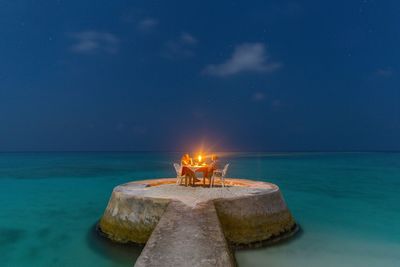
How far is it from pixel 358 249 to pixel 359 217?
19.1 feet

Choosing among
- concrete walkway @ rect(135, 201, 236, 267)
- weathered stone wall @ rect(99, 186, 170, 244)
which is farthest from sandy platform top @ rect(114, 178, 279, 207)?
concrete walkway @ rect(135, 201, 236, 267)

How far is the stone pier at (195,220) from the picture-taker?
6488 mm

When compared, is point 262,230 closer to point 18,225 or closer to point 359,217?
point 359,217

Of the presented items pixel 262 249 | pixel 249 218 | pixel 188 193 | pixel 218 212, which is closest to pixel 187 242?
pixel 218 212

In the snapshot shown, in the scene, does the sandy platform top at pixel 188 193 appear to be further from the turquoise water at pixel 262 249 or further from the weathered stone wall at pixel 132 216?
the turquoise water at pixel 262 249

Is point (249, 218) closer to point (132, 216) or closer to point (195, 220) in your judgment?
point (195, 220)

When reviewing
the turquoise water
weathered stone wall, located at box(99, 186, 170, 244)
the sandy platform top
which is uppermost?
the sandy platform top

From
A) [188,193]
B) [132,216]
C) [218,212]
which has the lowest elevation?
[132,216]

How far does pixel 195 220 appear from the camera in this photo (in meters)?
7.72

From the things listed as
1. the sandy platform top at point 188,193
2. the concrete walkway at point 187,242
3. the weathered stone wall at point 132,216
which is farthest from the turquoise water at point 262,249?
the concrete walkway at point 187,242

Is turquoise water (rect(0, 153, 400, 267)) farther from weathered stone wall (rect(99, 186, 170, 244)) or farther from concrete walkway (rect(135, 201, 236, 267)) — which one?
concrete walkway (rect(135, 201, 236, 267))

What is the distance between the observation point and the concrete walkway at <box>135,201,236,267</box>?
5.83 meters

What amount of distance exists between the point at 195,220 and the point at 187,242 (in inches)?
46.5

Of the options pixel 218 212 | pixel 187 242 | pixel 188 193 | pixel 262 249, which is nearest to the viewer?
pixel 187 242
